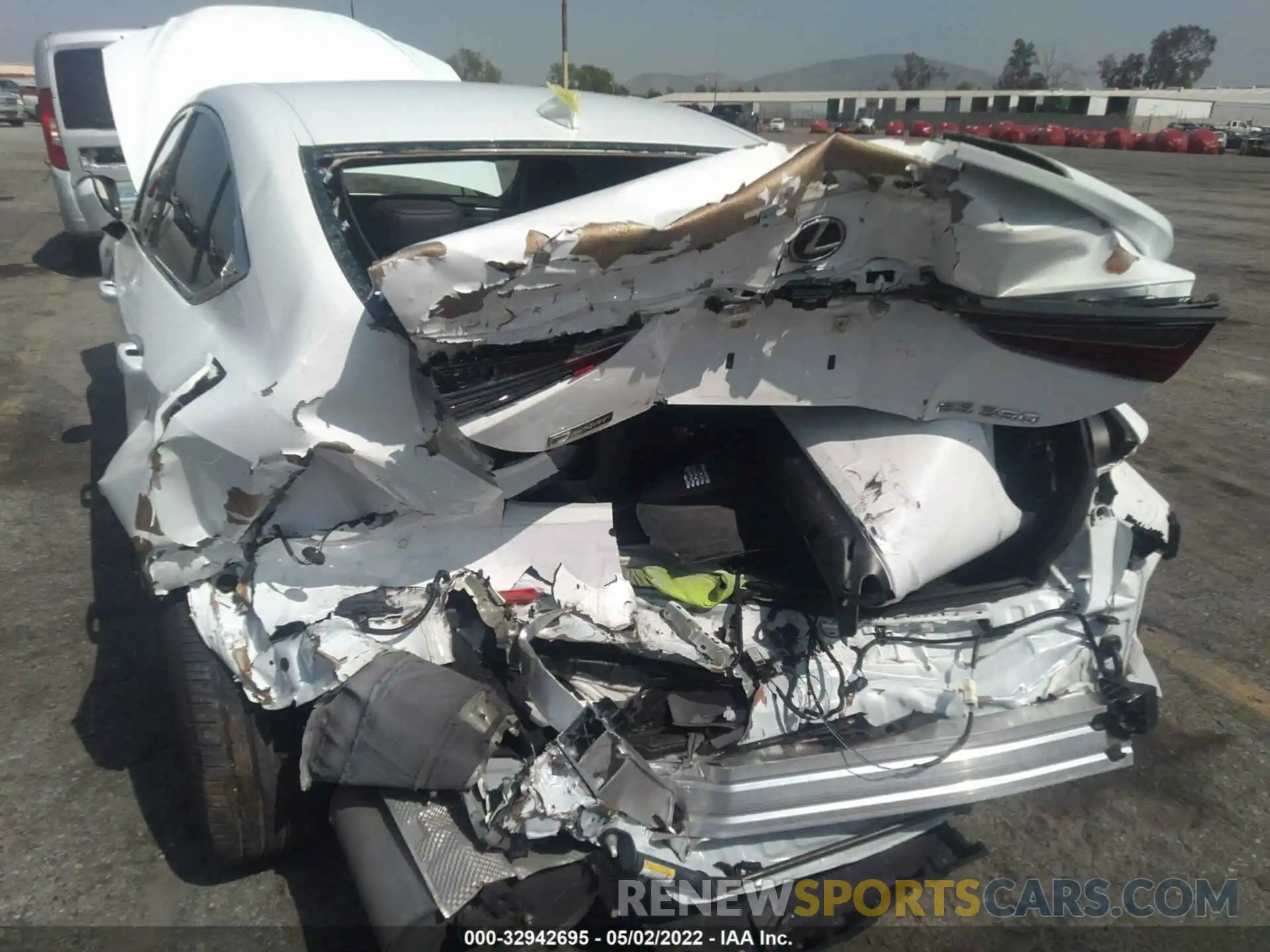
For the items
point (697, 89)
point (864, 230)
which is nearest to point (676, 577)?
point (864, 230)

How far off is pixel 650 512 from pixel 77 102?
Answer: 773 cm

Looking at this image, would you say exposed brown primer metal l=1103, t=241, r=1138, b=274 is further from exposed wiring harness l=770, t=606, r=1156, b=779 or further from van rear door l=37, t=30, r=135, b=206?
van rear door l=37, t=30, r=135, b=206

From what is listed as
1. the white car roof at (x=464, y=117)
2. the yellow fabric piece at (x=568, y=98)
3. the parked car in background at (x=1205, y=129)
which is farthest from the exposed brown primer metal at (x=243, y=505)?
the parked car in background at (x=1205, y=129)

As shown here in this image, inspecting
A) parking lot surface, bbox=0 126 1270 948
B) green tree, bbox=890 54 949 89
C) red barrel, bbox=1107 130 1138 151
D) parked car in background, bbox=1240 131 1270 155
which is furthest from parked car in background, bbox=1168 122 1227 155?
green tree, bbox=890 54 949 89

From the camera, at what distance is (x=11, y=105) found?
2816 centimetres

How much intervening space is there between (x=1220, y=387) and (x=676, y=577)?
5318 mm

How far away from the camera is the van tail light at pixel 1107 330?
1797mm

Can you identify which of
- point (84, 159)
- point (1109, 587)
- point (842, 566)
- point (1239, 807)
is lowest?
point (1239, 807)

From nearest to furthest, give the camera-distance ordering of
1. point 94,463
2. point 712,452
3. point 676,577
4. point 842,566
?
point 842,566 < point 676,577 < point 712,452 < point 94,463

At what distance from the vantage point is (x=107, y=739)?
8.50 feet

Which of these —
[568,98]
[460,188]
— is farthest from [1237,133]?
[568,98]

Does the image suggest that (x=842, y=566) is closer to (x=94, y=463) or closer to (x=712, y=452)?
(x=712, y=452)

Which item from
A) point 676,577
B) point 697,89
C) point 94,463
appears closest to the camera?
point 676,577

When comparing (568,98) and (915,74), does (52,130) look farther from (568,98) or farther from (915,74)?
(915,74)
